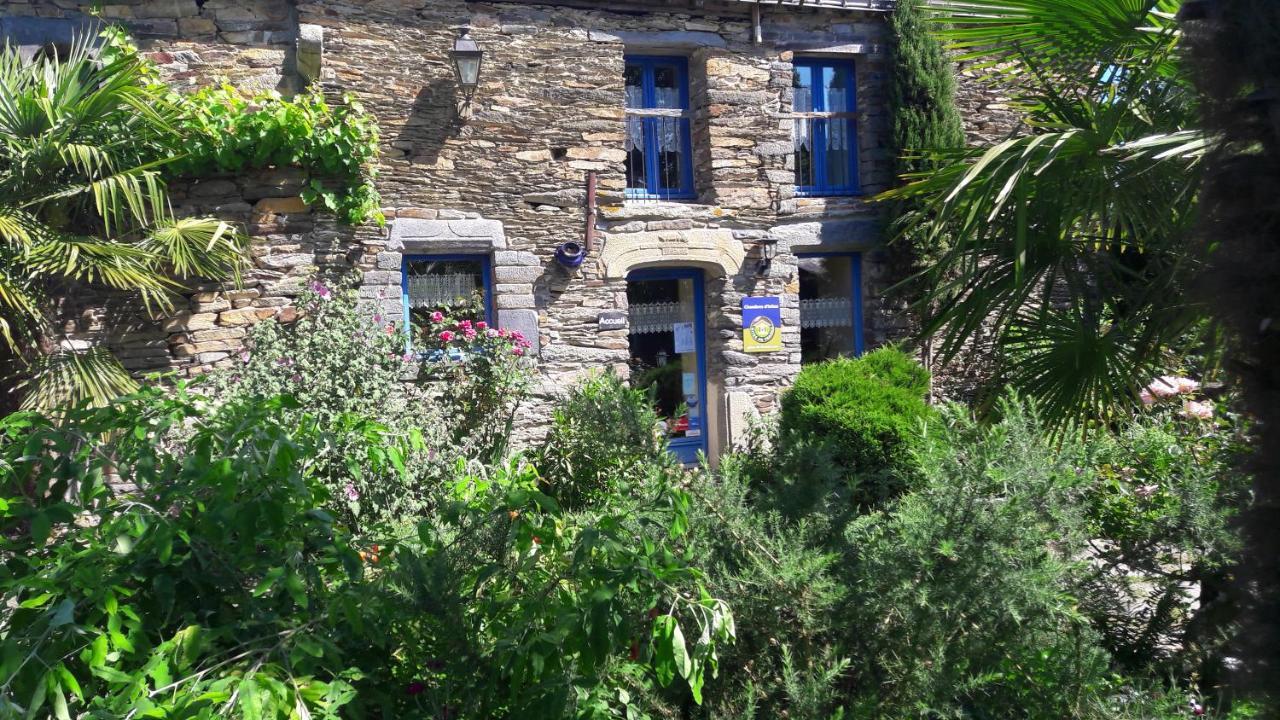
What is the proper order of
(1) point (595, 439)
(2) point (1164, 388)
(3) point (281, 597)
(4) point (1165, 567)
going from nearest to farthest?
(3) point (281, 597) → (4) point (1165, 567) → (2) point (1164, 388) → (1) point (595, 439)

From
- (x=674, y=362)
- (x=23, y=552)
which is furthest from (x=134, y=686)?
(x=674, y=362)

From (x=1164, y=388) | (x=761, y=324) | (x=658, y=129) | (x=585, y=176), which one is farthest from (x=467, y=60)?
(x=1164, y=388)

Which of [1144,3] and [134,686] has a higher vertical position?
[1144,3]

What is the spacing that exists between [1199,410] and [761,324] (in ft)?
12.1

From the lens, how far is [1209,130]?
5.54ft

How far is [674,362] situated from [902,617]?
18.1 ft

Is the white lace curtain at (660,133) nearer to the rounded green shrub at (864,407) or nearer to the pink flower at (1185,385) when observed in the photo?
the rounded green shrub at (864,407)

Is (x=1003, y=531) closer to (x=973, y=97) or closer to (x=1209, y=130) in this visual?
(x=1209, y=130)

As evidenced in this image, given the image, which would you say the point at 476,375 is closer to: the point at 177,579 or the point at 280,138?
the point at 280,138

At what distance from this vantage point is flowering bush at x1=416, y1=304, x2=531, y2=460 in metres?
7.06

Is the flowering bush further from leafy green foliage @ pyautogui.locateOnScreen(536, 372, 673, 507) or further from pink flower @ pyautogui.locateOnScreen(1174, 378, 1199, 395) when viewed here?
pink flower @ pyautogui.locateOnScreen(1174, 378, 1199, 395)

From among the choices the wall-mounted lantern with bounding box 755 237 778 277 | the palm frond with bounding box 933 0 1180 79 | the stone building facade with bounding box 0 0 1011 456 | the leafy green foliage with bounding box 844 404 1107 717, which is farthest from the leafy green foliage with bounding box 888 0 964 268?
the leafy green foliage with bounding box 844 404 1107 717

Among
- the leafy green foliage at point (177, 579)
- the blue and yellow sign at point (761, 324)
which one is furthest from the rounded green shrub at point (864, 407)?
the leafy green foliage at point (177, 579)

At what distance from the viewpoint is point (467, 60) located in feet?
24.2
